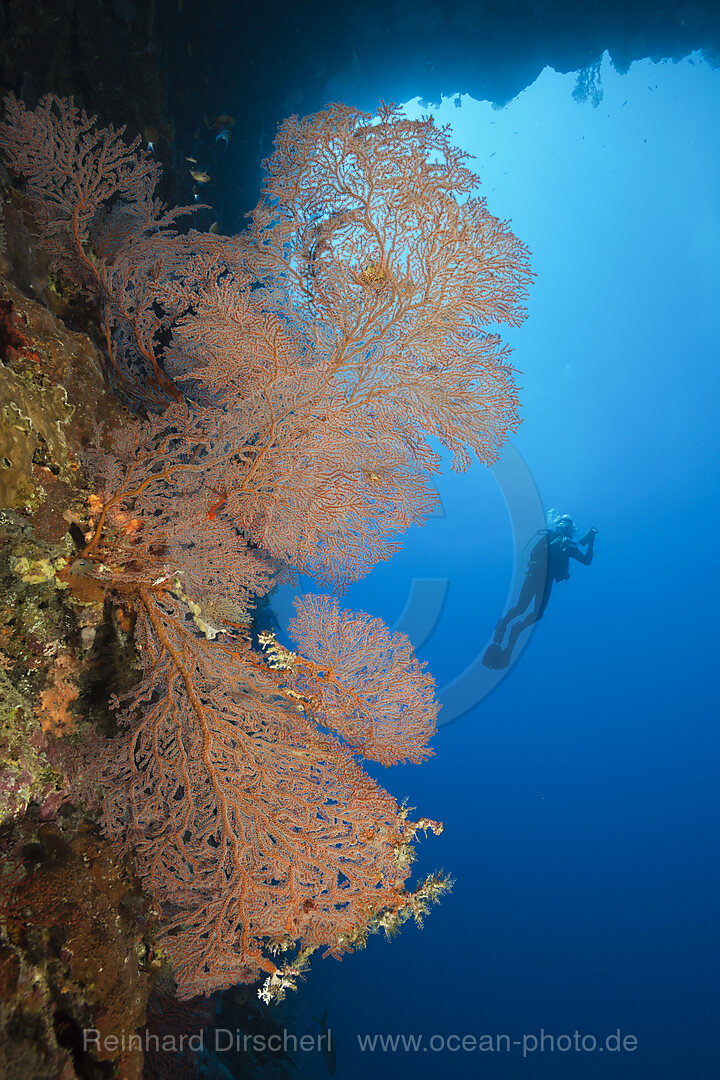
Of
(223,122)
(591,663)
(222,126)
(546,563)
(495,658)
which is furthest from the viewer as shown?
(591,663)

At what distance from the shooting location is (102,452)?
2.61 m

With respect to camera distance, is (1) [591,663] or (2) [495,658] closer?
(2) [495,658]

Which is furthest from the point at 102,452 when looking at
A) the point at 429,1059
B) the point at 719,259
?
the point at 719,259

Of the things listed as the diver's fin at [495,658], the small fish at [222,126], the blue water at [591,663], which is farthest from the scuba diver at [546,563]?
the blue water at [591,663]

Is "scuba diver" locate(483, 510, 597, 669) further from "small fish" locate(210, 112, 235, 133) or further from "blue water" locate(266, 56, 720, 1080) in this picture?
"blue water" locate(266, 56, 720, 1080)

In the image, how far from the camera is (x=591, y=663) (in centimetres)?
6166

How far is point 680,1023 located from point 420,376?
135ft

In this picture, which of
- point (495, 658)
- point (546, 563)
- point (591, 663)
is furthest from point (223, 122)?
point (591, 663)

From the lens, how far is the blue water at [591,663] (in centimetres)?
2742

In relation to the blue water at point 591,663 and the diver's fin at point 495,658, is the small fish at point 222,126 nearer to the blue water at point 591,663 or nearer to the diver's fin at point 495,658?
the diver's fin at point 495,658

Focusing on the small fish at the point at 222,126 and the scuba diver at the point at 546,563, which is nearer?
the small fish at the point at 222,126

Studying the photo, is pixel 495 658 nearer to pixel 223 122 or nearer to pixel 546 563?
pixel 546 563

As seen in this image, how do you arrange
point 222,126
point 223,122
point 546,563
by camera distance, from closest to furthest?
1. point 223,122
2. point 222,126
3. point 546,563

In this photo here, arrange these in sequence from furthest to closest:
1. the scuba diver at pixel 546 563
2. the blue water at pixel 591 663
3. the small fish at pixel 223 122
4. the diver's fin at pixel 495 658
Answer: the blue water at pixel 591 663
the diver's fin at pixel 495 658
the scuba diver at pixel 546 563
the small fish at pixel 223 122
